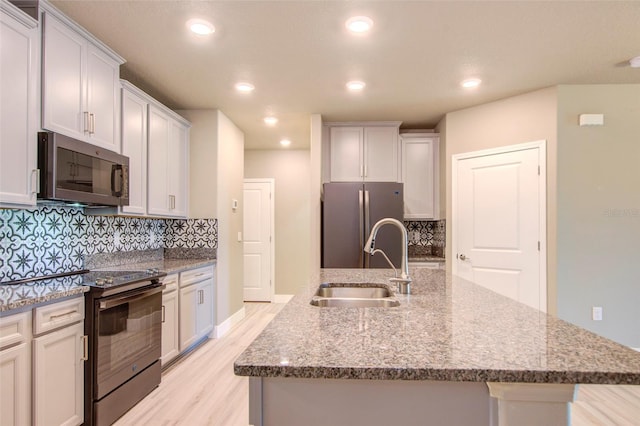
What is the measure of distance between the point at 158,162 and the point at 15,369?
2.04 m

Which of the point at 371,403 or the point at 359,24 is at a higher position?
the point at 359,24

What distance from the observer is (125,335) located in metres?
2.32

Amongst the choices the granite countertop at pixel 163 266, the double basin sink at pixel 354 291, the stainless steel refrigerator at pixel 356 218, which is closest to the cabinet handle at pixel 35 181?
the granite countertop at pixel 163 266

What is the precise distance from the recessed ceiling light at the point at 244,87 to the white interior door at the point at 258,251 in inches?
102

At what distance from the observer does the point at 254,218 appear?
19.2ft

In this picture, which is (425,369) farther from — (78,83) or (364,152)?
(364,152)

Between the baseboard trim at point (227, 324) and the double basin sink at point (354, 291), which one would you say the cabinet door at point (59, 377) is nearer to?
the double basin sink at point (354, 291)

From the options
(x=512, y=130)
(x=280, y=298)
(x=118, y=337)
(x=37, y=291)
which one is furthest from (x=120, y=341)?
(x=512, y=130)

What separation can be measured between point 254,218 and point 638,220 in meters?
4.72

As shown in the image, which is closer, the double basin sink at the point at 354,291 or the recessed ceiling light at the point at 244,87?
the double basin sink at the point at 354,291

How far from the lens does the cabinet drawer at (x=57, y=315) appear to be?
5.79 ft

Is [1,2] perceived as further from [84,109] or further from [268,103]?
[268,103]

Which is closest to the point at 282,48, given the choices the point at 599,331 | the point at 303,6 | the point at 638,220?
the point at 303,6

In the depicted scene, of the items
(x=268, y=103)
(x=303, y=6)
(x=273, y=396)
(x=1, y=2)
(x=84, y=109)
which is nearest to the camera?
(x=273, y=396)
